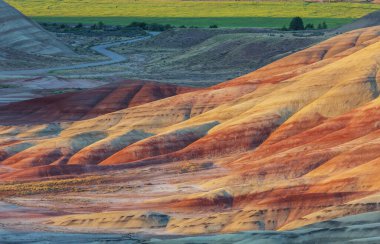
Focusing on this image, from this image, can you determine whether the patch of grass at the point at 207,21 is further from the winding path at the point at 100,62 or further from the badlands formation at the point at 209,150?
the badlands formation at the point at 209,150

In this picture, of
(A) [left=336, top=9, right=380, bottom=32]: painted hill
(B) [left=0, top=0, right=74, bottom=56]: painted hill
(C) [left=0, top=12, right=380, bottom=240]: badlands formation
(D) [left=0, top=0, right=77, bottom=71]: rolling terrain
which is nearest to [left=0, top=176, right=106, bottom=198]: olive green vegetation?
(C) [left=0, top=12, right=380, bottom=240]: badlands formation

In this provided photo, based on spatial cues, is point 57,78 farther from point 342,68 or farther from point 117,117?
point 342,68

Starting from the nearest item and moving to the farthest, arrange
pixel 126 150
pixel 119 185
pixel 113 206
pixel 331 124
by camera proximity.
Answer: pixel 113 206
pixel 119 185
pixel 331 124
pixel 126 150

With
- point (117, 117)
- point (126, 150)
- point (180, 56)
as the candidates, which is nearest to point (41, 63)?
point (180, 56)

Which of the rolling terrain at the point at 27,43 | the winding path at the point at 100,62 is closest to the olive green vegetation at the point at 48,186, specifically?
the winding path at the point at 100,62

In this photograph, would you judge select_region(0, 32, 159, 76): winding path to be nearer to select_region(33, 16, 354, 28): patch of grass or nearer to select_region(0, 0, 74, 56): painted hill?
select_region(0, 0, 74, 56): painted hill

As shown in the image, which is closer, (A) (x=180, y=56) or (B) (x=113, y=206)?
(B) (x=113, y=206)

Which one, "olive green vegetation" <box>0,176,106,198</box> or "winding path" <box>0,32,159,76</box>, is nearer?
"olive green vegetation" <box>0,176,106,198</box>
